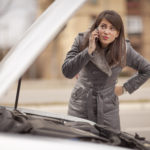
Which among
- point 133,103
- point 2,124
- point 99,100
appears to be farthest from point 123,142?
point 133,103

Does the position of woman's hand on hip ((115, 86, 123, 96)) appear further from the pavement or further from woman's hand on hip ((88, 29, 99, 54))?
the pavement

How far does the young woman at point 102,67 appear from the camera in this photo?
224 cm

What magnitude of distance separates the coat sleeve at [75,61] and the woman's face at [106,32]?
14 centimetres

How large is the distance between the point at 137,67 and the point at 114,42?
35 cm

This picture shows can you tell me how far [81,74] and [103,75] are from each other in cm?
14

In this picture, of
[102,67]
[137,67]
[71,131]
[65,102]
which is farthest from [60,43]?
[71,131]

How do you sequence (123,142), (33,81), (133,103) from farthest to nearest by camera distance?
(33,81) → (133,103) → (123,142)

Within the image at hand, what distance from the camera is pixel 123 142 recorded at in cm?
162

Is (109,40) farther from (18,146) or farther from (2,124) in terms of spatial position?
(18,146)

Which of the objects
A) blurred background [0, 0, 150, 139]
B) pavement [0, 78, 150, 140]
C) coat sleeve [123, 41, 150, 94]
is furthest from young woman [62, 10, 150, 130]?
blurred background [0, 0, 150, 139]

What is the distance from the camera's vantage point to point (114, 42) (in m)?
2.31

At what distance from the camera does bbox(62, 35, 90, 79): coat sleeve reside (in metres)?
2.10

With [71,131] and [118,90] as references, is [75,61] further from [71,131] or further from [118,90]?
[71,131]

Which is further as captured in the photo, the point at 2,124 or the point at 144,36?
the point at 144,36
